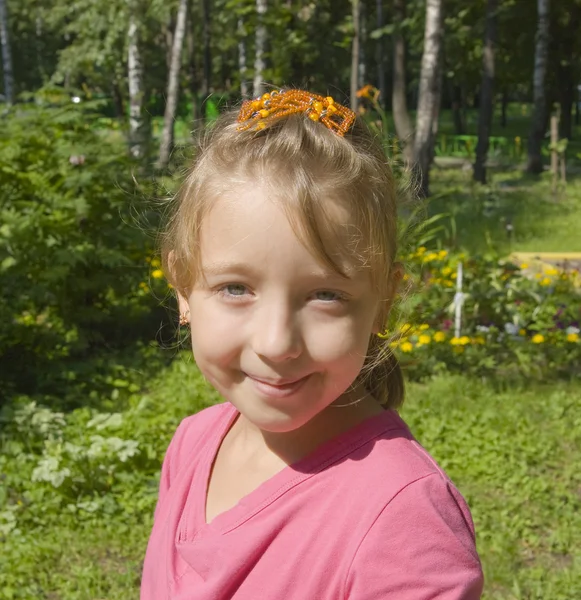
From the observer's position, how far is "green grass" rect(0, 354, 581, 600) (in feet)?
9.70

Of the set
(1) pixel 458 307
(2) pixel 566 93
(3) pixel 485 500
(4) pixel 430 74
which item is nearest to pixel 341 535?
(3) pixel 485 500

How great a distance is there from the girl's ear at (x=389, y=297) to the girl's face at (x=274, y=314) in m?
0.08

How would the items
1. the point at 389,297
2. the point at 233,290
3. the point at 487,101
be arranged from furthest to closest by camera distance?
the point at 487,101, the point at 389,297, the point at 233,290

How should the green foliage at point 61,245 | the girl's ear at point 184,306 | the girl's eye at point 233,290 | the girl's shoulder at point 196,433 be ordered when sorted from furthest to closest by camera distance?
1. the green foliage at point 61,245
2. the girl's shoulder at point 196,433
3. the girl's ear at point 184,306
4. the girl's eye at point 233,290

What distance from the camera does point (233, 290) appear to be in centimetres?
111

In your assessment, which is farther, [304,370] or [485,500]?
[485,500]

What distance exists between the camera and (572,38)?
21781mm

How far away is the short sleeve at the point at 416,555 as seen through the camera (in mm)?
993

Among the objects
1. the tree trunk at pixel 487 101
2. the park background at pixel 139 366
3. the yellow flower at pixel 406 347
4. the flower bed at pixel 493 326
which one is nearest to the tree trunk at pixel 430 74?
the park background at pixel 139 366

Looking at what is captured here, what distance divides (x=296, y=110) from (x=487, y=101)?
14.9 m

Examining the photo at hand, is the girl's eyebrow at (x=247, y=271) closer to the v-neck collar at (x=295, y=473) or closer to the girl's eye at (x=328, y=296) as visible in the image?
the girl's eye at (x=328, y=296)

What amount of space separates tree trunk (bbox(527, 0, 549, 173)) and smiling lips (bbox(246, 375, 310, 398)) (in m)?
15.5

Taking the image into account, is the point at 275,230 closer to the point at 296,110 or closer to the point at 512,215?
the point at 296,110

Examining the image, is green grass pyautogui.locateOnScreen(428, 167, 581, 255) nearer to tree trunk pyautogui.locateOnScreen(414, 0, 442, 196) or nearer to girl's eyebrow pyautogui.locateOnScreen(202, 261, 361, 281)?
tree trunk pyautogui.locateOnScreen(414, 0, 442, 196)
